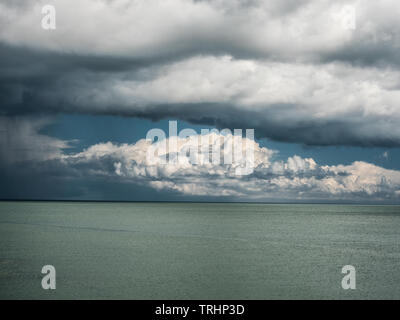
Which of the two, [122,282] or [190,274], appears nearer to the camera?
[122,282]

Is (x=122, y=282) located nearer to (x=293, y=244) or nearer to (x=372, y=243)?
(x=293, y=244)

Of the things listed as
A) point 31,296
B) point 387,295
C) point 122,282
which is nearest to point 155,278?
point 122,282

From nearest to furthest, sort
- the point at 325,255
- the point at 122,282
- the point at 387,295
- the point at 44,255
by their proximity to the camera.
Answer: the point at 387,295
the point at 122,282
the point at 44,255
the point at 325,255

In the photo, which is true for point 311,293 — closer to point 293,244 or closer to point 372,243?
point 293,244

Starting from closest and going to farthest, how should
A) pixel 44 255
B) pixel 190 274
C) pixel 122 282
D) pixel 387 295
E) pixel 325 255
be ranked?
1. pixel 387 295
2. pixel 122 282
3. pixel 190 274
4. pixel 44 255
5. pixel 325 255

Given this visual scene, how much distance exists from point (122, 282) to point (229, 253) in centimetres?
2697

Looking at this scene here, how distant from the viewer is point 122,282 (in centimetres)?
4072

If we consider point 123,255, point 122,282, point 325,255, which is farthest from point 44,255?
point 325,255

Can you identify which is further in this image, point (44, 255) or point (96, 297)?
point (44, 255)

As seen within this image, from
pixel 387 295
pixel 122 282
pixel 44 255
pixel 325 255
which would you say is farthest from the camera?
pixel 325 255

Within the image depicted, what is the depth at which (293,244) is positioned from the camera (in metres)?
79.0
